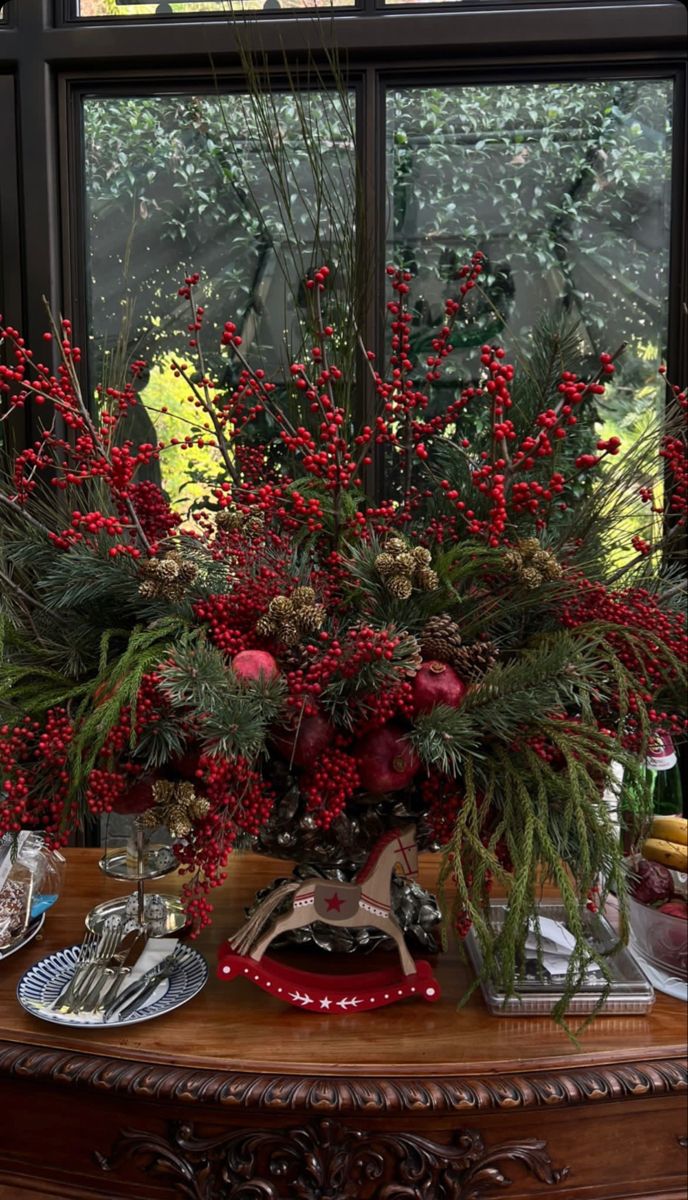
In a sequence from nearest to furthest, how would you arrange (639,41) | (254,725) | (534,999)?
(254,725) → (534,999) → (639,41)

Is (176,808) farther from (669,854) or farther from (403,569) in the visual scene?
(669,854)

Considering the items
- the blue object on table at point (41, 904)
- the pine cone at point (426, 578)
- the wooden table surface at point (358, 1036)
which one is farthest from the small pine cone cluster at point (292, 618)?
the blue object on table at point (41, 904)

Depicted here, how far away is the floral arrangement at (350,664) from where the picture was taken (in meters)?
0.87

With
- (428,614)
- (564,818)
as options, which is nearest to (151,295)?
(428,614)

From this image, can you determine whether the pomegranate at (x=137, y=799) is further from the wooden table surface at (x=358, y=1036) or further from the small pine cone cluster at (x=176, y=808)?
the wooden table surface at (x=358, y=1036)

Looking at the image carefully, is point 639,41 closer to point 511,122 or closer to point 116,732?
point 511,122

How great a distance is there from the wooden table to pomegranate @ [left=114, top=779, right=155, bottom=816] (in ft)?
0.68

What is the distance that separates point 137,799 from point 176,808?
0.11m

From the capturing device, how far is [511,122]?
5.26 ft

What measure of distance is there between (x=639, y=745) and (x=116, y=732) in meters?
0.49

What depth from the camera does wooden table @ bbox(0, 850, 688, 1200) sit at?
34.5 inches

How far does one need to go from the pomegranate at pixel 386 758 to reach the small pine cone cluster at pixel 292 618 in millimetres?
119

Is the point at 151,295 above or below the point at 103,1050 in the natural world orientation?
above

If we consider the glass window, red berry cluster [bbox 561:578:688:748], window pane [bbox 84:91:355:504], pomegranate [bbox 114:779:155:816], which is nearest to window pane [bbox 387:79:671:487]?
the glass window
